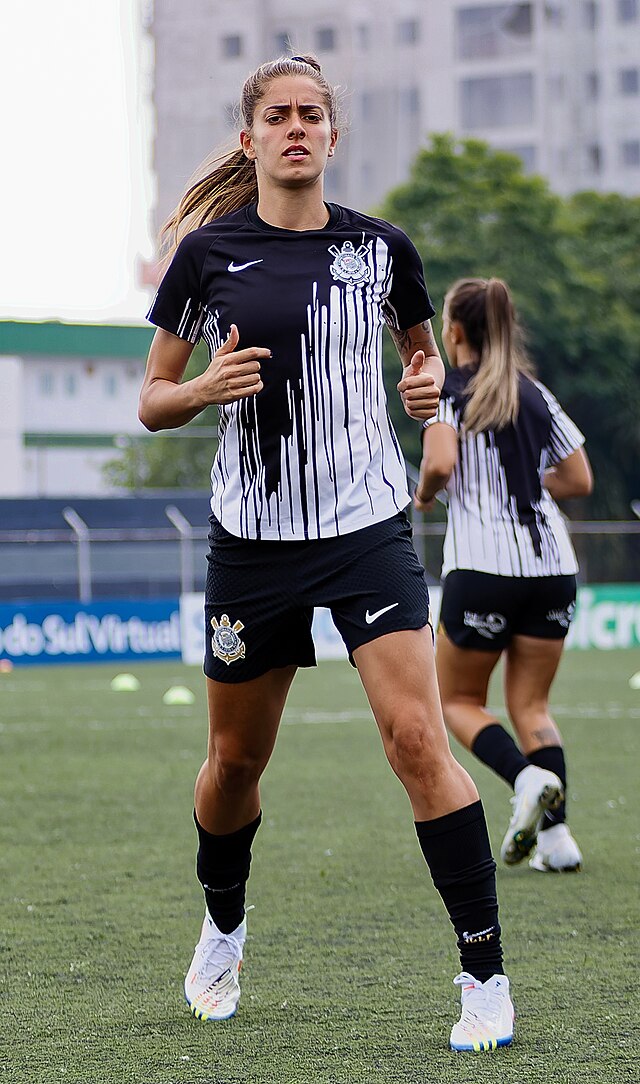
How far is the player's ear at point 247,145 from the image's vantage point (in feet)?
13.5

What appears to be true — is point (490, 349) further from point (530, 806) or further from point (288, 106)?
point (288, 106)

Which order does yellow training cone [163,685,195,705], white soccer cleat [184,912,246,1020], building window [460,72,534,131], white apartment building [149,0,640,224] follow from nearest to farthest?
white soccer cleat [184,912,246,1020] → yellow training cone [163,685,195,705] → white apartment building [149,0,640,224] → building window [460,72,534,131]

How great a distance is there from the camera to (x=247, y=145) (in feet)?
13.6

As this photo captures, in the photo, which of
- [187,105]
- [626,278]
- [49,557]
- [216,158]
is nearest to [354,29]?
[187,105]

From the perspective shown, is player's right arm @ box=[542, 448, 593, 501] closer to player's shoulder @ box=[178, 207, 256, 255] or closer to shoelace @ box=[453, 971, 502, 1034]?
player's shoulder @ box=[178, 207, 256, 255]

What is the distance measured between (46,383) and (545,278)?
34877mm

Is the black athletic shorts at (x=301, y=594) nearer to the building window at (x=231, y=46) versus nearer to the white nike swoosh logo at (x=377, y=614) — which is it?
the white nike swoosh logo at (x=377, y=614)

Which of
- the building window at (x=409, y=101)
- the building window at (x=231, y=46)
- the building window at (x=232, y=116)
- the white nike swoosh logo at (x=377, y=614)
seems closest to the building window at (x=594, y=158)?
the building window at (x=409, y=101)

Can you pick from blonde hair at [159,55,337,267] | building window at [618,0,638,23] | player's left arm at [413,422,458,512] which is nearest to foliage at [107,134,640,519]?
building window at [618,0,638,23]

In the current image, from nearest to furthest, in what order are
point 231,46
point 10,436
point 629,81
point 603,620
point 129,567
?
point 603,620, point 129,567, point 10,436, point 629,81, point 231,46

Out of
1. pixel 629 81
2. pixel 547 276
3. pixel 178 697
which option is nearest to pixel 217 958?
pixel 178 697

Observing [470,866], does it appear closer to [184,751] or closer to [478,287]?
[478,287]

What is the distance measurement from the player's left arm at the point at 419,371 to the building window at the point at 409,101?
7005 cm

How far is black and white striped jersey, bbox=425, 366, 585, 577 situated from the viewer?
6266 millimetres
